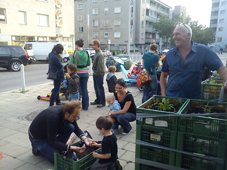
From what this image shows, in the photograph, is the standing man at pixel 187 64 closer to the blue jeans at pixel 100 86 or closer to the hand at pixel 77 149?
the hand at pixel 77 149

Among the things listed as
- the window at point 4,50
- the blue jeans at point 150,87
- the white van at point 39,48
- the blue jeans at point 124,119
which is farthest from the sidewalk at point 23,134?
the white van at point 39,48

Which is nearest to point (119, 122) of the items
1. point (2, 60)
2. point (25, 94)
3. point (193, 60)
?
point (193, 60)

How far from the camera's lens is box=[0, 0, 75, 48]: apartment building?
25703 mm

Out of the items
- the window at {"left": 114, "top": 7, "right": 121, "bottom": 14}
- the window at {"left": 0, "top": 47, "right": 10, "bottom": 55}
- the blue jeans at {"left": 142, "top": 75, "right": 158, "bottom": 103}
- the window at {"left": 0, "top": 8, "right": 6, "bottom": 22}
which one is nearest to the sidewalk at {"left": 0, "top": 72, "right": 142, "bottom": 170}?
the blue jeans at {"left": 142, "top": 75, "right": 158, "bottom": 103}

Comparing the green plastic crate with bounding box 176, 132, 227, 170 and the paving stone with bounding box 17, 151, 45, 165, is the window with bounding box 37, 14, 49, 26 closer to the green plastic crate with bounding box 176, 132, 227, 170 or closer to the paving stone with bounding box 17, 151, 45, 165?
the paving stone with bounding box 17, 151, 45, 165

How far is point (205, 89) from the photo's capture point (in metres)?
5.07

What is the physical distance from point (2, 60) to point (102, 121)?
1558cm

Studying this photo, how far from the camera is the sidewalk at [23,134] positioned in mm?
3535

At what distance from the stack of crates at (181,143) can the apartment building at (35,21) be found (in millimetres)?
27199

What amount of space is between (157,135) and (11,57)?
16.5 meters

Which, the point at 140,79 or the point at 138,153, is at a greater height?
the point at 140,79

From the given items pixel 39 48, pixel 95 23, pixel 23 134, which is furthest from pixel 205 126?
pixel 95 23

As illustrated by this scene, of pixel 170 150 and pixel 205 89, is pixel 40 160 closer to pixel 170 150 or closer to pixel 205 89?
pixel 170 150

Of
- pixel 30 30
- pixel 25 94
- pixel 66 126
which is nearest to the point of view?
pixel 66 126
